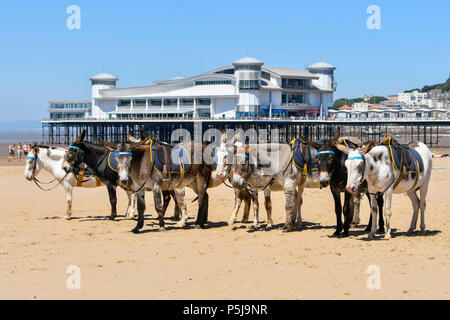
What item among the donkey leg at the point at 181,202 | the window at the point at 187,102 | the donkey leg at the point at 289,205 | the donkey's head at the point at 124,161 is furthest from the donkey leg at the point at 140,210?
the window at the point at 187,102

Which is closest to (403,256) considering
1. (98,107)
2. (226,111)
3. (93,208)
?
(93,208)

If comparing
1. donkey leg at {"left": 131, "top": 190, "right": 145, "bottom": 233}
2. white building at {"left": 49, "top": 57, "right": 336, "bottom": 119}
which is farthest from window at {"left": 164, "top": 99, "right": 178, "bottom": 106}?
donkey leg at {"left": 131, "top": 190, "right": 145, "bottom": 233}

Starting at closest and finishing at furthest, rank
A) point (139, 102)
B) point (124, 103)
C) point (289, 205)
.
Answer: point (289, 205)
point (139, 102)
point (124, 103)

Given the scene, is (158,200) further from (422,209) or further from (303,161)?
(422,209)

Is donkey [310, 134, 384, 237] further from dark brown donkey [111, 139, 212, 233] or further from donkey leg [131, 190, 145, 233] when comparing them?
donkey leg [131, 190, 145, 233]

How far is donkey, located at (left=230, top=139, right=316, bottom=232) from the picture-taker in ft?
49.6

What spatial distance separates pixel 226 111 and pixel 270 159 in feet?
273

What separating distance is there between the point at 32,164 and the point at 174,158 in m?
4.88

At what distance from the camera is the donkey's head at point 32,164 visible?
1823 centimetres

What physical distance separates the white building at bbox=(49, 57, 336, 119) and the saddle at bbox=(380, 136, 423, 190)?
270 ft

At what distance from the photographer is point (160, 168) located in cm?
1579

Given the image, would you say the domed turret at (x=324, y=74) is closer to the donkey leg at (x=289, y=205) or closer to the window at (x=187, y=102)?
the window at (x=187, y=102)

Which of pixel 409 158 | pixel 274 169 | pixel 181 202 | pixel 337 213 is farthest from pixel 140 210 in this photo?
pixel 409 158
